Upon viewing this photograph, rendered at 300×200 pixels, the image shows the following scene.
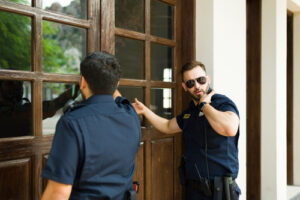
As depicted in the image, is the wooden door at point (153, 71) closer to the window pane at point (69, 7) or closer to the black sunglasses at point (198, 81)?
the window pane at point (69, 7)

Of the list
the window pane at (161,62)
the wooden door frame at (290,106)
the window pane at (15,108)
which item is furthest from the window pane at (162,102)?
the wooden door frame at (290,106)

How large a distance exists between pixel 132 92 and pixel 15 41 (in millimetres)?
984

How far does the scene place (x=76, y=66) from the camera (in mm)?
2152

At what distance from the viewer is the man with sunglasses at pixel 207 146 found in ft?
7.08

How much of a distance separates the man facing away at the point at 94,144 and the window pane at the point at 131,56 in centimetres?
98

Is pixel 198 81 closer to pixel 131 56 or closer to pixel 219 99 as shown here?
pixel 219 99

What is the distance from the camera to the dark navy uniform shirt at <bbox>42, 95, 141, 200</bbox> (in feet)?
4.21

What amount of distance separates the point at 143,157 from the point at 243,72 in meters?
1.45

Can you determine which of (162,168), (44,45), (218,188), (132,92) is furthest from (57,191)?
(162,168)

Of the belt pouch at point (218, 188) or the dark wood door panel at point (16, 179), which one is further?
the belt pouch at point (218, 188)

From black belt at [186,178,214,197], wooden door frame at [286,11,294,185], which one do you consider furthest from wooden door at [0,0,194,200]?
wooden door frame at [286,11,294,185]

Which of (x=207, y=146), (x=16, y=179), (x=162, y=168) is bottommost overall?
(x=162, y=168)

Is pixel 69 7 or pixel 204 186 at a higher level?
pixel 69 7

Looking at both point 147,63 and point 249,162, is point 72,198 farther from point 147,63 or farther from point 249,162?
point 249,162
